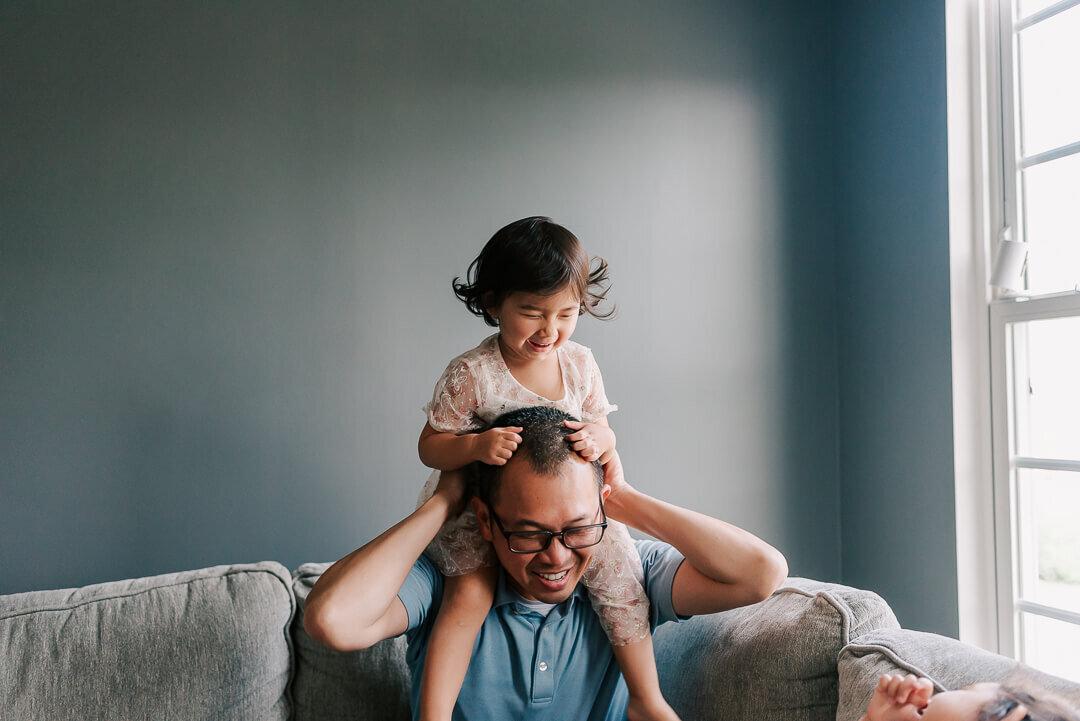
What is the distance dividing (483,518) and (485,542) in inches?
3.3

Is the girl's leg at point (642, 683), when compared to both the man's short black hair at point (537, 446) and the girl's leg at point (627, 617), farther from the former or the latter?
the man's short black hair at point (537, 446)

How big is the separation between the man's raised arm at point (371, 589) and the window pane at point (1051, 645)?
1.68m

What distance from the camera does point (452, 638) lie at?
1474 millimetres

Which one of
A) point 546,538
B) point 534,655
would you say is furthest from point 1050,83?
point 534,655

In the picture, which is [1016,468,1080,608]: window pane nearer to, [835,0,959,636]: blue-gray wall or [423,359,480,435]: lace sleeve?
[835,0,959,636]: blue-gray wall

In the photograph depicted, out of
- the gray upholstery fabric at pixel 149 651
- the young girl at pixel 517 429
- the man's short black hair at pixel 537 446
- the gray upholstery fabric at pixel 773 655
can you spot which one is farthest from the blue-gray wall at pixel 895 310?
the gray upholstery fabric at pixel 149 651

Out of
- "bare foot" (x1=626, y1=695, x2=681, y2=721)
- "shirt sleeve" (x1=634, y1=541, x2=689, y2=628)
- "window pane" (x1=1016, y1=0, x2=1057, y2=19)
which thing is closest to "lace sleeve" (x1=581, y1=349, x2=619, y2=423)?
"shirt sleeve" (x1=634, y1=541, x2=689, y2=628)

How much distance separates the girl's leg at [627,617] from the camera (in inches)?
60.4

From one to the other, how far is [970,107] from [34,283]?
8.34 ft

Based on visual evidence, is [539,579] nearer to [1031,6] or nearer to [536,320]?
[536,320]

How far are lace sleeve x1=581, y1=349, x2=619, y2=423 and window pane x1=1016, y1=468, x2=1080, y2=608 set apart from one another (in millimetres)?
1289

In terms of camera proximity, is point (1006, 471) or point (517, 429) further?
point (1006, 471)

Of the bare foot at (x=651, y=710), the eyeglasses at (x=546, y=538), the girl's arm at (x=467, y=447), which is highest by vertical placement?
the girl's arm at (x=467, y=447)

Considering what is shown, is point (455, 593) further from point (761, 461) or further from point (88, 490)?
point (761, 461)
